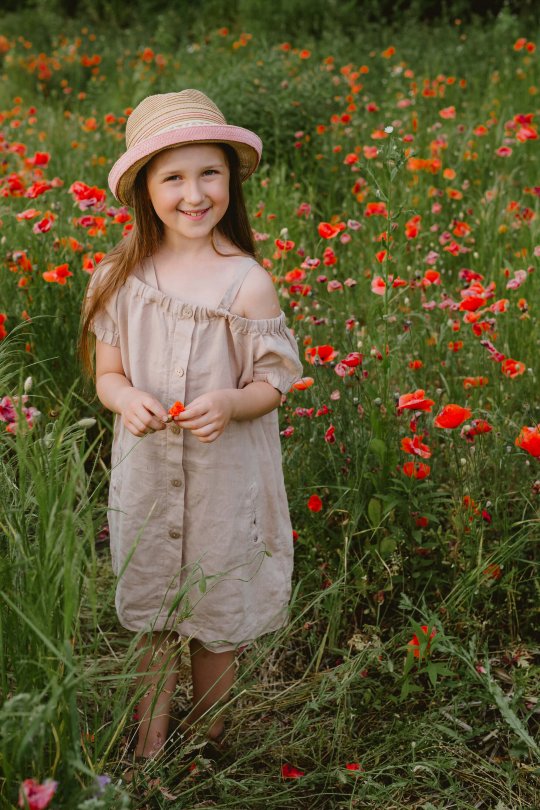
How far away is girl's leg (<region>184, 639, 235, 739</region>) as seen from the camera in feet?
6.22

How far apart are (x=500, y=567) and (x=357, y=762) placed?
0.55m

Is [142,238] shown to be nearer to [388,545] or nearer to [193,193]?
[193,193]

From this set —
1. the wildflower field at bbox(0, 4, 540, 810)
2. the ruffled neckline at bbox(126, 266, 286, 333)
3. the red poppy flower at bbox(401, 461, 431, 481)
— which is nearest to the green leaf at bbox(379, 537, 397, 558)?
the wildflower field at bbox(0, 4, 540, 810)

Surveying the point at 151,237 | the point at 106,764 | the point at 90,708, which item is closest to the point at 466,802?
the point at 106,764

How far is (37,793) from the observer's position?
41.9 inches

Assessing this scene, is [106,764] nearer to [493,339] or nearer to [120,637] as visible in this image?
[120,637]

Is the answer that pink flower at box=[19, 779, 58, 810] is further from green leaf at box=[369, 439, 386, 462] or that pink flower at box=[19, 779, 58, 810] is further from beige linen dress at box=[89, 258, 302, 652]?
green leaf at box=[369, 439, 386, 462]

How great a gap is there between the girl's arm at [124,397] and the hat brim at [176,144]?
0.32 m

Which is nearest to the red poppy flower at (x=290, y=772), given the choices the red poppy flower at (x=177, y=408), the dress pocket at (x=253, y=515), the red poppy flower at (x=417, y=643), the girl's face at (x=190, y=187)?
the red poppy flower at (x=417, y=643)

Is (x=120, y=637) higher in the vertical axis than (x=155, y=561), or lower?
lower

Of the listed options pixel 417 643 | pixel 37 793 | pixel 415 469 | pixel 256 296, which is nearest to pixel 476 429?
pixel 415 469

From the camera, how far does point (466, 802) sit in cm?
171

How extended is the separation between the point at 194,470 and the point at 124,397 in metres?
0.20

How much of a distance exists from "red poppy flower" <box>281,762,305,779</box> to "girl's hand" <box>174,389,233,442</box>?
0.71 metres
